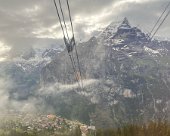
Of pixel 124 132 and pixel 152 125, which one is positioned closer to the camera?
pixel 152 125

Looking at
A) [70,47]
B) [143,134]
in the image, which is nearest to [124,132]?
[143,134]

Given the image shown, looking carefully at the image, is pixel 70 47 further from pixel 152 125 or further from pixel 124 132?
pixel 124 132

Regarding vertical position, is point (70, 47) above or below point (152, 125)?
above

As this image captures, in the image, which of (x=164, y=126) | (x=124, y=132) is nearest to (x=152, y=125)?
(x=164, y=126)

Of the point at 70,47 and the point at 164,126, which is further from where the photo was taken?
the point at 164,126

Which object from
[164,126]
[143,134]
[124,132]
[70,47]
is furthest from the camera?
[124,132]

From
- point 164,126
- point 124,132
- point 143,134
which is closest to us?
point 164,126

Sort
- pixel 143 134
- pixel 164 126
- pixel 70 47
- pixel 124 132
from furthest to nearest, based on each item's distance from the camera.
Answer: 1. pixel 124 132
2. pixel 143 134
3. pixel 164 126
4. pixel 70 47

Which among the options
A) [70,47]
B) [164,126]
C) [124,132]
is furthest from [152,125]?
[124,132]

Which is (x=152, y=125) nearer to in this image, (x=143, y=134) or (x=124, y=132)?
(x=143, y=134)
